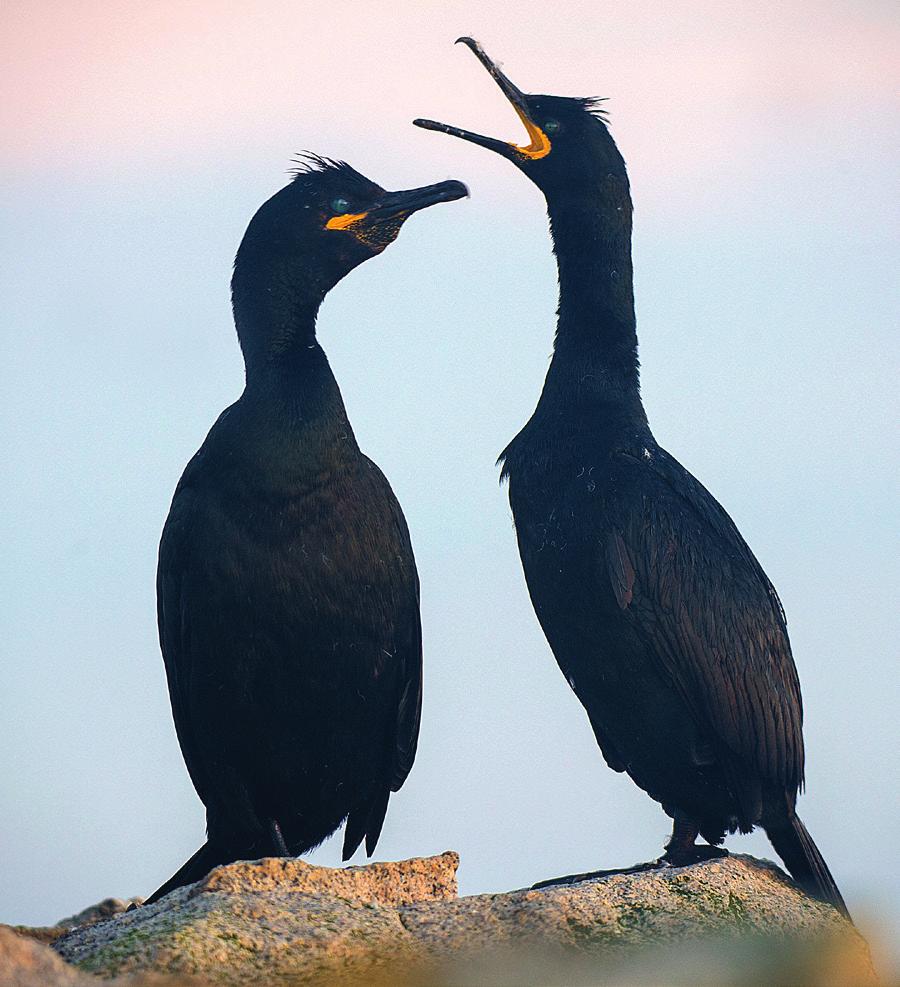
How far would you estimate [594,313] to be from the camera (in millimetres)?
8625

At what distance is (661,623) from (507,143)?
2.88 metres

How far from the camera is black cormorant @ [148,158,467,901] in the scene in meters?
7.41

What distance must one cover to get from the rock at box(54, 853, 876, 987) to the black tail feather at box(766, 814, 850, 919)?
0.45m

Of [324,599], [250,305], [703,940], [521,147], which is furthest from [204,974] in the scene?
[521,147]

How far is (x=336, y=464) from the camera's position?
758 cm

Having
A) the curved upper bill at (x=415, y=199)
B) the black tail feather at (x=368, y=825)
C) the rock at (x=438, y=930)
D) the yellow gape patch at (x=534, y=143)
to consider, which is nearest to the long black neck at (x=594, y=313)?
the yellow gape patch at (x=534, y=143)

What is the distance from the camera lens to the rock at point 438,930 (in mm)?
5277

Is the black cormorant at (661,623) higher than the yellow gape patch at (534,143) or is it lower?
lower

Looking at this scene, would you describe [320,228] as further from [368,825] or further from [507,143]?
[368,825]

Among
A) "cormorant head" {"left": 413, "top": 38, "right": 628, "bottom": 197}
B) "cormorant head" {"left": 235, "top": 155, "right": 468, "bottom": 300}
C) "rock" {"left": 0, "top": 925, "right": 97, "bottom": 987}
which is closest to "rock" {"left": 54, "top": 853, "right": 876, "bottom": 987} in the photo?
"rock" {"left": 0, "top": 925, "right": 97, "bottom": 987}

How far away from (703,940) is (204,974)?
1.84 m

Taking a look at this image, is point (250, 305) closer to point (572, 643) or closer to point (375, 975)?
point (572, 643)

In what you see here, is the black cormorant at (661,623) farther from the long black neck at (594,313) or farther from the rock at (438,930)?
the rock at (438,930)

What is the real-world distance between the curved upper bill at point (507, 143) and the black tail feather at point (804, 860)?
3695mm
